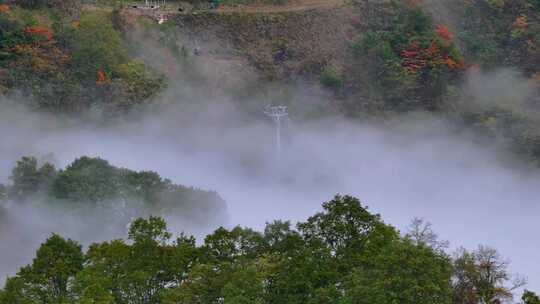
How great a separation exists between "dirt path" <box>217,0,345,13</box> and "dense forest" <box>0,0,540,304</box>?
102mm

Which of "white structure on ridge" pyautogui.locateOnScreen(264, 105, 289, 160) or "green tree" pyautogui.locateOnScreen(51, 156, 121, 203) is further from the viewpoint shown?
"white structure on ridge" pyautogui.locateOnScreen(264, 105, 289, 160)

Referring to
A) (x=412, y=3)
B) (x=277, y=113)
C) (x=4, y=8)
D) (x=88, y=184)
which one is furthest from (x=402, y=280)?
(x=412, y=3)

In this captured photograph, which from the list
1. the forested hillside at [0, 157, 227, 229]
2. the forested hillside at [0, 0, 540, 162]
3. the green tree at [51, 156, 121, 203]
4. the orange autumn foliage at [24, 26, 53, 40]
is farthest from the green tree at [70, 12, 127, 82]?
the green tree at [51, 156, 121, 203]

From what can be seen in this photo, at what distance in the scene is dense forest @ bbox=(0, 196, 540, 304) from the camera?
715 inches

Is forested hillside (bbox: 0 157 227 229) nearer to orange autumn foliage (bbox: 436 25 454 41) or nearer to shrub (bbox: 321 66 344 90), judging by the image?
shrub (bbox: 321 66 344 90)

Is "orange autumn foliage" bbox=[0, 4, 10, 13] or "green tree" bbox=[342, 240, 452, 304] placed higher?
"orange autumn foliage" bbox=[0, 4, 10, 13]

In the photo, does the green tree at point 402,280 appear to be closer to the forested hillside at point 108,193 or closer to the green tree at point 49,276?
the green tree at point 49,276

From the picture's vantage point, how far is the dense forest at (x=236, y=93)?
791 inches

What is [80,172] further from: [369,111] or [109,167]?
[369,111]

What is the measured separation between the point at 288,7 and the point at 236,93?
257 inches

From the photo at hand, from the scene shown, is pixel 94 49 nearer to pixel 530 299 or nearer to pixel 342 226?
pixel 342 226

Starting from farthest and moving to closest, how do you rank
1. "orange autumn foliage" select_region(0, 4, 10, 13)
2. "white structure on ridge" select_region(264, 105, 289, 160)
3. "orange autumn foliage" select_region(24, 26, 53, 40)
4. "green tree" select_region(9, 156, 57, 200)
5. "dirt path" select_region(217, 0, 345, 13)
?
"dirt path" select_region(217, 0, 345, 13), "white structure on ridge" select_region(264, 105, 289, 160), "orange autumn foliage" select_region(0, 4, 10, 13), "orange autumn foliage" select_region(24, 26, 53, 40), "green tree" select_region(9, 156, 57, 200)

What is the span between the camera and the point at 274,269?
19328 millimetres

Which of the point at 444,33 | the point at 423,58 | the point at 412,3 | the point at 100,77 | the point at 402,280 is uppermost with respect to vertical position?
the point at 412,3
